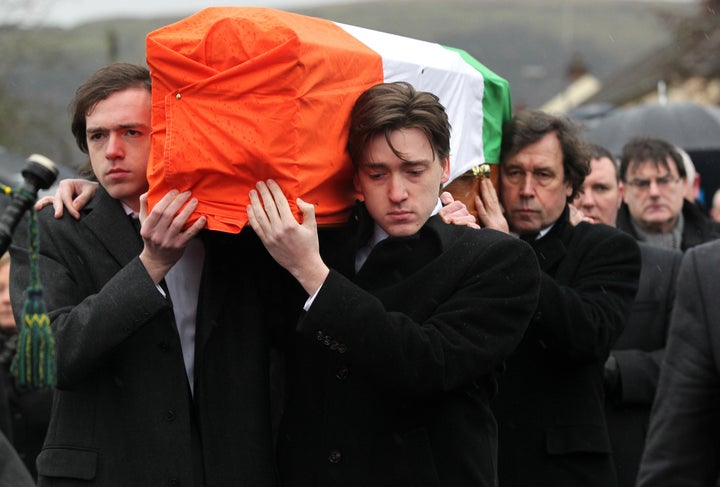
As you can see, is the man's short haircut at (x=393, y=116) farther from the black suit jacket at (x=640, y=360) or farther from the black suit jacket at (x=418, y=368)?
the black suit jacket at (x=640, y=360)

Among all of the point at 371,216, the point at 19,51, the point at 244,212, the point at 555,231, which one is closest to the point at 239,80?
the point at 244,212

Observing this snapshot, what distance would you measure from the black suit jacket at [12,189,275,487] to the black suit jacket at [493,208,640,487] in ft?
3.94

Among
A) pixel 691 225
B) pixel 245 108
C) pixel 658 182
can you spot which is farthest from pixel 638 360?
pixel 245 108

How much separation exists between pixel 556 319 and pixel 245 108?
5.13ft

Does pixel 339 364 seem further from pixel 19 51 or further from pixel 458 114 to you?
pixel 19 51

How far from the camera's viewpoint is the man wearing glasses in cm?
717

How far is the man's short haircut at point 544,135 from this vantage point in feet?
17.1

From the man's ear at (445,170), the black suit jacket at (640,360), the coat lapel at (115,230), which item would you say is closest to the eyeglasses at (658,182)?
the black suit jacket at (640,360)

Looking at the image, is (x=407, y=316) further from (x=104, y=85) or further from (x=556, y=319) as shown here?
(x=104, y=85)

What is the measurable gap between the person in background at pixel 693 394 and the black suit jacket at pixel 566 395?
5.58ft

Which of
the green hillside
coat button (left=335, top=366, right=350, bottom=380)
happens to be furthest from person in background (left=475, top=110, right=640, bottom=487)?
the green hillside

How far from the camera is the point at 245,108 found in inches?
148

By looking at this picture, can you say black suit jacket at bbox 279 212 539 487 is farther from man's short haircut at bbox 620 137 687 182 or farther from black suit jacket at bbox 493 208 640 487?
man's short haircut at bbox 620 137 687 182

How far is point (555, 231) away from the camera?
518 centimetres
